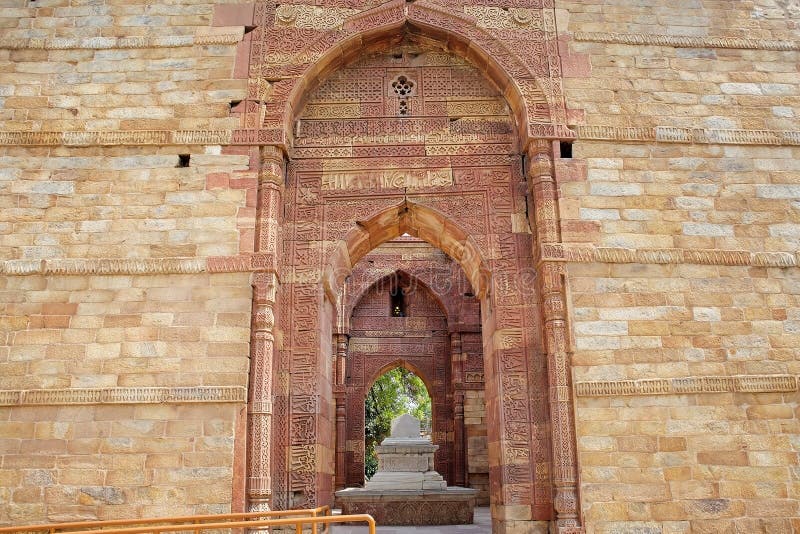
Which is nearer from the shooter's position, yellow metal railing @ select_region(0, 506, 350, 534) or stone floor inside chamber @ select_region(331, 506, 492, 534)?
yellow metal railing @ select_region(0, 506, 350, 534)

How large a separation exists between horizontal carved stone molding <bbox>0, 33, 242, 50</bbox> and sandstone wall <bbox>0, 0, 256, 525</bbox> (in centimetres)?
2

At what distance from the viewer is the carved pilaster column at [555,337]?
222 inches

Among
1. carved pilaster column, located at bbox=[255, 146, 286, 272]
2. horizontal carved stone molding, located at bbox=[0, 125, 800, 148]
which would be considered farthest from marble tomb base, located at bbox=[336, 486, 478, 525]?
horizontal carved stone molding, located at bbox=[0, 125, 800, 148]

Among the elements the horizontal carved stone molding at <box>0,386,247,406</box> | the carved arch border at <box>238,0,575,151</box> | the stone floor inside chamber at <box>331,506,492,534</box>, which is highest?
the carved arch border at <box>238,0,575,151</box>

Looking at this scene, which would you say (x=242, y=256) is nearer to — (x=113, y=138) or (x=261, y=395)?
(x=261, y=395)

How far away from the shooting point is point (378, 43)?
23.7ft

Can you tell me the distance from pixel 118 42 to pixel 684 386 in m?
6.63

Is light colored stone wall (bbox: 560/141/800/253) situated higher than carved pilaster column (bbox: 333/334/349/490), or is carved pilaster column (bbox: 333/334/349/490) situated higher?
light colored stone wall (bbox: 560/141/800/253)

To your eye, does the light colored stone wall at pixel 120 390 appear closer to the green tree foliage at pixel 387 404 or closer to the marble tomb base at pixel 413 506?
the marble tomb base at pixel 413 506

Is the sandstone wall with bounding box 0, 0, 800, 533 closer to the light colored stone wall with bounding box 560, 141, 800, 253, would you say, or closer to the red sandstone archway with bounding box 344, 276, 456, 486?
the light colored stone wall with bounding box 560, 141, 800, 253

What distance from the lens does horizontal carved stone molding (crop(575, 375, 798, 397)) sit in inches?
229

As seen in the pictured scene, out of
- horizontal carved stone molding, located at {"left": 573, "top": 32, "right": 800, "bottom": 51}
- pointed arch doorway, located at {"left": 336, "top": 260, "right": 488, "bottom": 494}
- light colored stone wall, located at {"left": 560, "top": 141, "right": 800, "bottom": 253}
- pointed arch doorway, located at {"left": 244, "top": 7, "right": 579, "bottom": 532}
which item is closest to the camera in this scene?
pointed arch doorway, located at {"left": 244, "top": 7, "right": 579, "bottom": 532}

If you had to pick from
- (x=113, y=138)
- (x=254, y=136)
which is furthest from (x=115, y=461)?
(x=254, y=136)

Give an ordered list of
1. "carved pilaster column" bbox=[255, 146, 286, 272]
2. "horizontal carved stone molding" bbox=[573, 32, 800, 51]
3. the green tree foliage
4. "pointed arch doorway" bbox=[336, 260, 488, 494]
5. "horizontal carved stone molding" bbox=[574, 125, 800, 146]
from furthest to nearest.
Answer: the green tree foliage
"pointed arch doorway" bbox=[336, 260, 488, 494]
"horizontal carved stone molding" bbox=[573, 32, 800, 51]
"horizontal carved stone molding" bbox=[574, 125, 800, 146]
"carved pilaster column" bbox=[255, 146, 286, 272]
